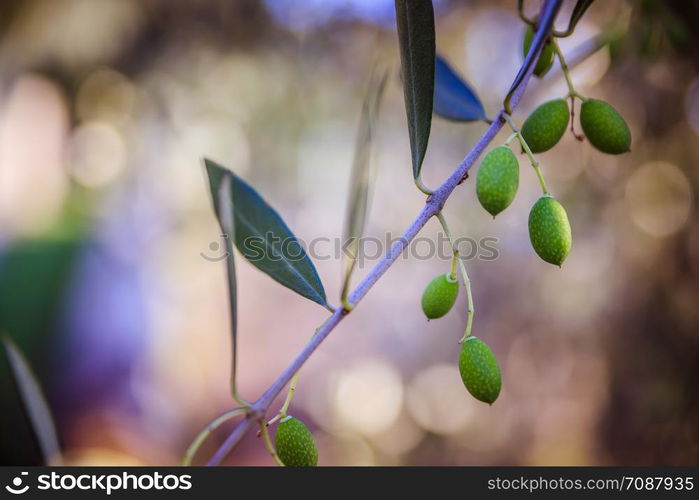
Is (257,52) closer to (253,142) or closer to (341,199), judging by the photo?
(253,142)

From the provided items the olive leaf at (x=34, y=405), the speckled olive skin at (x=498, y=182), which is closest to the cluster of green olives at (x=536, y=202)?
the speckled olive skin at (x=498, y=182)

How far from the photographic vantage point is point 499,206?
465mm

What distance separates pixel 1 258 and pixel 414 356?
225 cm

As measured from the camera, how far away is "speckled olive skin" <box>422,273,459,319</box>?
530mm

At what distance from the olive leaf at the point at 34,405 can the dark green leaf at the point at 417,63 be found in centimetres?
44

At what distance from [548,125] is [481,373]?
0.25 m

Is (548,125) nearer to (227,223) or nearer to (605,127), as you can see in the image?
(605,127)

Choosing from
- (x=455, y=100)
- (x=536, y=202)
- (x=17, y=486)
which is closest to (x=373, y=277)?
(x=536, y=202)

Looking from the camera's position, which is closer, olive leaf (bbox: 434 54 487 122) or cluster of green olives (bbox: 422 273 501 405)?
cluster of green olives (bbox: 422 273 501 405)

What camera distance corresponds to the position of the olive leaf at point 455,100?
61cm

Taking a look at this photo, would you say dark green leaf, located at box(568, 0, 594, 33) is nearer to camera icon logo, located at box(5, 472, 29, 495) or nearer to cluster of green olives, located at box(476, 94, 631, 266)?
cluster of green olives, located at box(476, 94, 631, 266)

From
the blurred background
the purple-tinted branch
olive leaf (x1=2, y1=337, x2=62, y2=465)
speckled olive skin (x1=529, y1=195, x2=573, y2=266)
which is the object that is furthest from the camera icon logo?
the blurred background

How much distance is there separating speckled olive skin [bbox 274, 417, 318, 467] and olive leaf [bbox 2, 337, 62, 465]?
0.23 metres

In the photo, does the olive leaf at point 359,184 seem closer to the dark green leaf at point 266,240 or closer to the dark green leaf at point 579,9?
the dark green leaf at point 266,240
